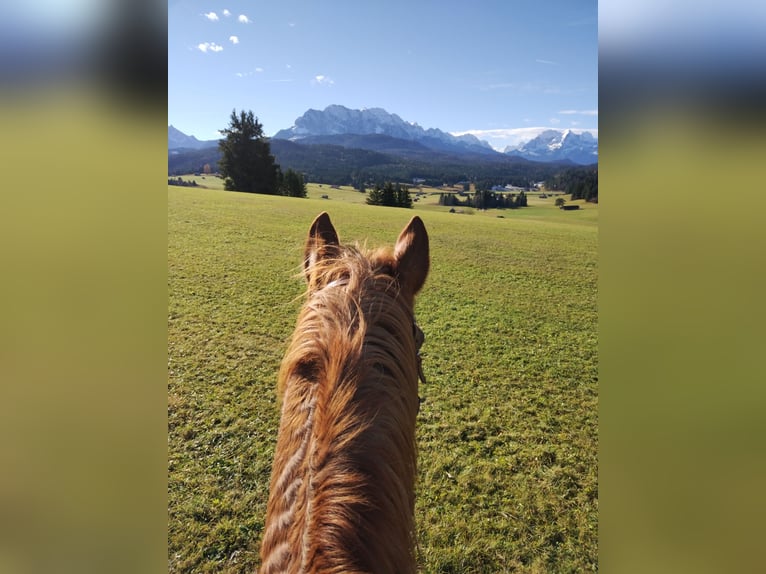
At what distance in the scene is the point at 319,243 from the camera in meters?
1.83

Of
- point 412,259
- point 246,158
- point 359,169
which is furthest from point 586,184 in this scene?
point 359,169

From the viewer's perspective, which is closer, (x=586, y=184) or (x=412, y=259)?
(x=586, y=184)

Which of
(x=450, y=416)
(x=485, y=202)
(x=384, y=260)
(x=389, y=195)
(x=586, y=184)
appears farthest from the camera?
(x=485, y=202)

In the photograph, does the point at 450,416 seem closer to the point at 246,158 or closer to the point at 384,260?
the point at 384,260

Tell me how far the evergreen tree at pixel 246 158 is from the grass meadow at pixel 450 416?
29.4m

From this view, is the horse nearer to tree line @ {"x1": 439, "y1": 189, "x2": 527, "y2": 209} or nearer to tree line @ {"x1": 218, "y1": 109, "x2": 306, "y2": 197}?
tree line @ {"x1": 218, "y1": 109, "x2": 306, "y2": 197}

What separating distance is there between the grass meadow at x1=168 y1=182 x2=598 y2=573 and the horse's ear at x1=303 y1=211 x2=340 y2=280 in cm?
21

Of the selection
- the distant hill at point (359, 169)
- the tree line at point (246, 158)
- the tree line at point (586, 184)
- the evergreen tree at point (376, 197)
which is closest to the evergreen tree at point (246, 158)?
the tree line at point (246, 158)

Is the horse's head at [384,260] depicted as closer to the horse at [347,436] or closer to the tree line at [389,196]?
the horse at [347,436]

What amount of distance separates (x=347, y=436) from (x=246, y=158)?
137 feet

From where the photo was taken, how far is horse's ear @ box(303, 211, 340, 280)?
1.72 m
